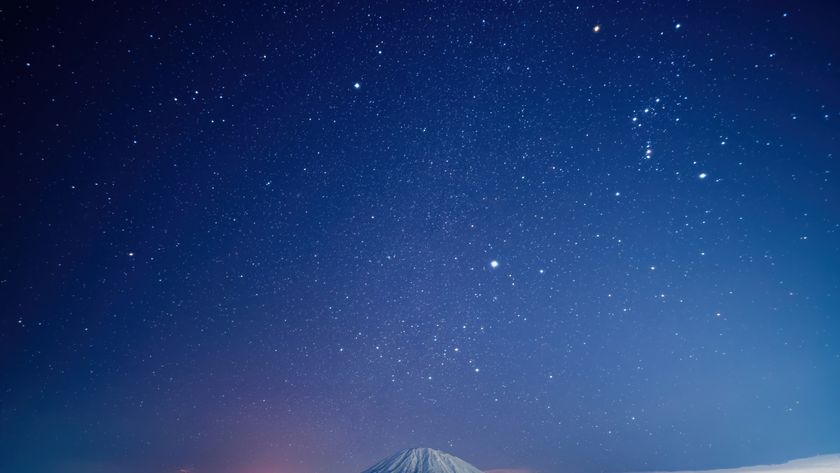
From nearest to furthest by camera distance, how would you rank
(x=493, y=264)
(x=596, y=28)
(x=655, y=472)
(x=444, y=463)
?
(x=596, y=28) < (x=493, y=264) < (x=655, y=472) < (x=444, y=463)

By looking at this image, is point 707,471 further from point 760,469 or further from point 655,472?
point 655,472

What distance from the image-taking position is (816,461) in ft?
116

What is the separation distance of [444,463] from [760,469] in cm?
3860

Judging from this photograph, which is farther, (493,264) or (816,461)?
(816,461)

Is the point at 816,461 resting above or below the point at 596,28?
below

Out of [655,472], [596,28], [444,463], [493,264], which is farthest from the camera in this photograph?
[444,463]

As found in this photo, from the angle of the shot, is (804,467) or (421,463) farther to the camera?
(421,463)

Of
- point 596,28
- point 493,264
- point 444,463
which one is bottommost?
point 444,463

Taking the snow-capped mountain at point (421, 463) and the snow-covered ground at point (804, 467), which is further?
the snow-capped mountain at point (421, 463)

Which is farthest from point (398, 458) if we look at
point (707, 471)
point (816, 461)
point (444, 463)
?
point (816, 461)

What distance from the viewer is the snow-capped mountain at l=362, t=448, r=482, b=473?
181ft

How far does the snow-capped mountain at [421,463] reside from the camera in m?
55.2

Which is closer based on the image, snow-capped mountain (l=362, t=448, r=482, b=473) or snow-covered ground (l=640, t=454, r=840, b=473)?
snow-covered ground (l=640, t=454, r=840, b=473)

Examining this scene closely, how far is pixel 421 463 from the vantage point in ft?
187
